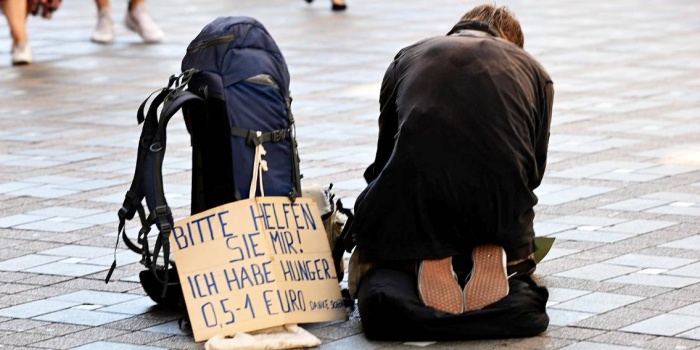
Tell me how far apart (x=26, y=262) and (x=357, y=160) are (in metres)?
2.45

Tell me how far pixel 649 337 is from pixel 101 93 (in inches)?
261

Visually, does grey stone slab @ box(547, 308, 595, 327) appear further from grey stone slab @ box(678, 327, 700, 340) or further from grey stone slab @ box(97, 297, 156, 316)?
grey stone slab @ box(97, 297, 156, 316)

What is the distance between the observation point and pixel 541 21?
14.2 metres

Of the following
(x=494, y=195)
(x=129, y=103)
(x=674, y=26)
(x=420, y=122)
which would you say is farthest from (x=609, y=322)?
(x=674, y=26)

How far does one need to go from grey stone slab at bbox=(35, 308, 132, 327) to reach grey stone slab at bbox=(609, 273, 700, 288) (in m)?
1.82

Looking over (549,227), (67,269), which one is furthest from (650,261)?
(67,269)

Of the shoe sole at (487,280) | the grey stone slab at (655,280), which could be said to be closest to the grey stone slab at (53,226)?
the shoe sole at (487,280)

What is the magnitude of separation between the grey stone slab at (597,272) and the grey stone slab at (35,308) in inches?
72.4

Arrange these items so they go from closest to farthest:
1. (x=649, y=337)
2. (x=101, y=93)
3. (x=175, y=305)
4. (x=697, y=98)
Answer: (x=649, y=337) < (x=175, y=305) < (x=697, y=98) < (x=101, y=93)

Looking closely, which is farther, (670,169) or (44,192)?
(670,169)

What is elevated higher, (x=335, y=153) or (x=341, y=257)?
(x=341, y=257)

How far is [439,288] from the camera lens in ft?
15.1

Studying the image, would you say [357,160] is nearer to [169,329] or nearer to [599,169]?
[599,169]

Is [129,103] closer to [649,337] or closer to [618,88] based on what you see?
[618,88]
